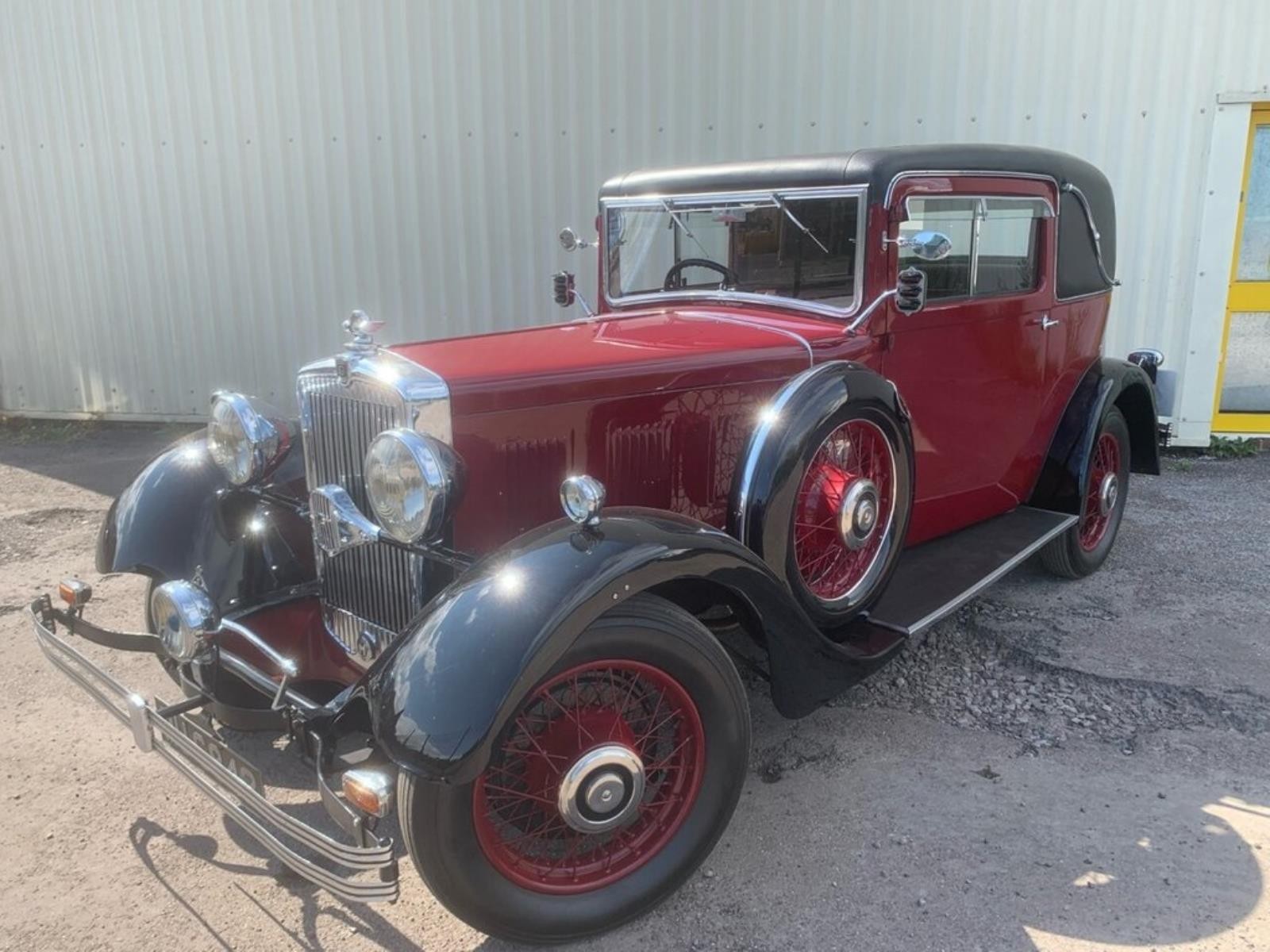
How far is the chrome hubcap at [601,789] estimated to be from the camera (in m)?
2.15

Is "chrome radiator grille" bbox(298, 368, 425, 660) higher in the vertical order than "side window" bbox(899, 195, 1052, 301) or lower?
lower

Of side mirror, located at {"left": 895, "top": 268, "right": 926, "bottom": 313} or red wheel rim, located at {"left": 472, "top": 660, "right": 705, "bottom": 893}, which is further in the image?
side mirror, located at {"left": 895, "top": 268, "right": 926, "bottom": 313}

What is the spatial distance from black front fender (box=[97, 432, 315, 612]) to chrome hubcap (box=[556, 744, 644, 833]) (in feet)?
4.31

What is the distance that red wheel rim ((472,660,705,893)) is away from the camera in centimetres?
216

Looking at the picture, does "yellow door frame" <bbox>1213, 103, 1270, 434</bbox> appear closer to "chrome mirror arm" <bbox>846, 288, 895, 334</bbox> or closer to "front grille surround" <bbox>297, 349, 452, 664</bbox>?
"chrome mirror arm" <bbox>846, 288, 895, 334</bbox>

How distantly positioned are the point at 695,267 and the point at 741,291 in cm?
28

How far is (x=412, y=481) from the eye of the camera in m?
2.31

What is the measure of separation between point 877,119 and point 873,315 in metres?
3.88

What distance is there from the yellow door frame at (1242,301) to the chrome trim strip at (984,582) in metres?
3.52

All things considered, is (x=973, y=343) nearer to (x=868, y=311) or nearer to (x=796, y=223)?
(x=868, y=311)

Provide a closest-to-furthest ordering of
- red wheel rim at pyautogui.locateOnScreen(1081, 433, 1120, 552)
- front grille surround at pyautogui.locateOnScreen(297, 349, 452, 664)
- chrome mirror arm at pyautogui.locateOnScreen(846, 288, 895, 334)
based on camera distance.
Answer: front grille surround at pyautogui.locateOnScreen(297, 349, 452, 664)
chrome mirror arm at pyautogui.locateOnScreen(846, 288, 895, 334)
red wheel rim at pyautogui.locateOnScreen(1081, 433, 1120, 552)

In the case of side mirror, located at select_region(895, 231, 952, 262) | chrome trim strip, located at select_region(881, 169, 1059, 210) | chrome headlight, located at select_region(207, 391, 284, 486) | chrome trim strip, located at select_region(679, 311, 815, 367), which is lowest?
chrome headlight, located at select_region(207, 391, 284, 486)

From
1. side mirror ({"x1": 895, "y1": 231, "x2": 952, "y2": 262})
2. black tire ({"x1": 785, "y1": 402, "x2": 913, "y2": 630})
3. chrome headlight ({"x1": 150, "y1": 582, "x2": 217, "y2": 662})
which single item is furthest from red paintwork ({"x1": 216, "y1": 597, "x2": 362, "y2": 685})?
side mirror ({"x1": 895, "y1": 231, "x2": 952, "y2": 262})

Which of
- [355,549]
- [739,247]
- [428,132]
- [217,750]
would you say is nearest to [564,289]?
[739,247]
